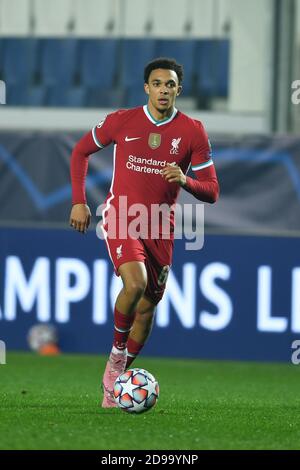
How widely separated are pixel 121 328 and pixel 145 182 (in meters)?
0.88

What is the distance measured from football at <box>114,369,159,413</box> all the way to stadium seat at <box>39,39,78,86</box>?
976 centimetres

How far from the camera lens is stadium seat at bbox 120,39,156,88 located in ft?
51.1

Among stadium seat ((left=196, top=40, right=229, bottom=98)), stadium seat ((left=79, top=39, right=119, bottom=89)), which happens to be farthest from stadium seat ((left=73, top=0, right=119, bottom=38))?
stadium seat ((left=196, top=40, right=229, bottom=98))

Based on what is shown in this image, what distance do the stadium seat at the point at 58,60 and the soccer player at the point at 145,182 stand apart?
345 inches

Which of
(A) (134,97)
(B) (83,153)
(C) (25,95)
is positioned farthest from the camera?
(C) (25,95)

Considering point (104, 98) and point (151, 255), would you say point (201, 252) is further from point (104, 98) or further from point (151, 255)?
point (104, 98)

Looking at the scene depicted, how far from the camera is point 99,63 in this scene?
52.1ft

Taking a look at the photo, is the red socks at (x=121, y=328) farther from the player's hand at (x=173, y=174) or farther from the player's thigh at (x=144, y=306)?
the player's hand at (x=173, y=174)

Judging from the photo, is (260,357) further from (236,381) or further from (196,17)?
(196,17)

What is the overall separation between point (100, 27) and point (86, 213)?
932cm

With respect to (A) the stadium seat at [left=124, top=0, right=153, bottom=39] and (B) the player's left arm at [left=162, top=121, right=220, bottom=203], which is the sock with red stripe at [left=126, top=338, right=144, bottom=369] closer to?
(B) the player's left arm at [left=162, top=121, right=220, bottom=203]

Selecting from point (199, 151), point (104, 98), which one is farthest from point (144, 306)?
point (104, 98)

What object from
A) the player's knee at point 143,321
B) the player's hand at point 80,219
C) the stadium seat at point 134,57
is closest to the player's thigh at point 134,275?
the player's hand at point 80,219

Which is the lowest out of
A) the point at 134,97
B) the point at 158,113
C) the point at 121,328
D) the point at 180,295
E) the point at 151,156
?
the point at 180,295
